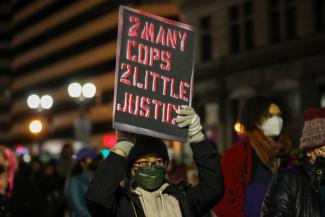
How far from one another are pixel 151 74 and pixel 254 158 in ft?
6.06

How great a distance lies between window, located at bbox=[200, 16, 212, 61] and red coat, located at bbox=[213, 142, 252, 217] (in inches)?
1184

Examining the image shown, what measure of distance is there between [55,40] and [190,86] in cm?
8449

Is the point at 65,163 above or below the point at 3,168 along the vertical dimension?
above

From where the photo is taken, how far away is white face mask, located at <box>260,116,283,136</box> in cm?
609

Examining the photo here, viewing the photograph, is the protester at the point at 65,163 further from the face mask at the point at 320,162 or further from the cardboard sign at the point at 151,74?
the face mask at the point at 320,162

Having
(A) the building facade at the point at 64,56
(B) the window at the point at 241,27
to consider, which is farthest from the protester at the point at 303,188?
(A) the building facade at the point at 64,56

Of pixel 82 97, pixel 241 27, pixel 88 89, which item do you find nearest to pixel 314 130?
pixel 88 89

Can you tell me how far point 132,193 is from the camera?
424 centimetres

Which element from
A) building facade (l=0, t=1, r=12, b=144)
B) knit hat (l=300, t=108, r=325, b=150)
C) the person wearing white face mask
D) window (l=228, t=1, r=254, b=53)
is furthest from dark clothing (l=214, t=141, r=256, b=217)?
building facade (l=0, t=1, r=12, b=144)

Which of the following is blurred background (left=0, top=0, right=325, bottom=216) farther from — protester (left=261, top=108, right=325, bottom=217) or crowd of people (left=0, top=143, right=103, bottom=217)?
protester (left=261, top=108, right=325, bottom=217)

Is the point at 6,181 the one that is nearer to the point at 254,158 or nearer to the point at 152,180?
the point at 254,158

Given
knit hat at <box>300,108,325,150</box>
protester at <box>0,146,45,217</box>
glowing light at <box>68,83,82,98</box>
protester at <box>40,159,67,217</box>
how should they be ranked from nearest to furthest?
knit hat at <box>300,108,325,150</box>, protester at <box>0,146,45,217</box>, protester at <box>40,159,67,217</box>, glowing light at <box>68,83,82,98</box>

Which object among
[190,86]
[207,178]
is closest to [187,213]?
[207,178]

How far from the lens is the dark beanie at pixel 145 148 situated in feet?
14.1
